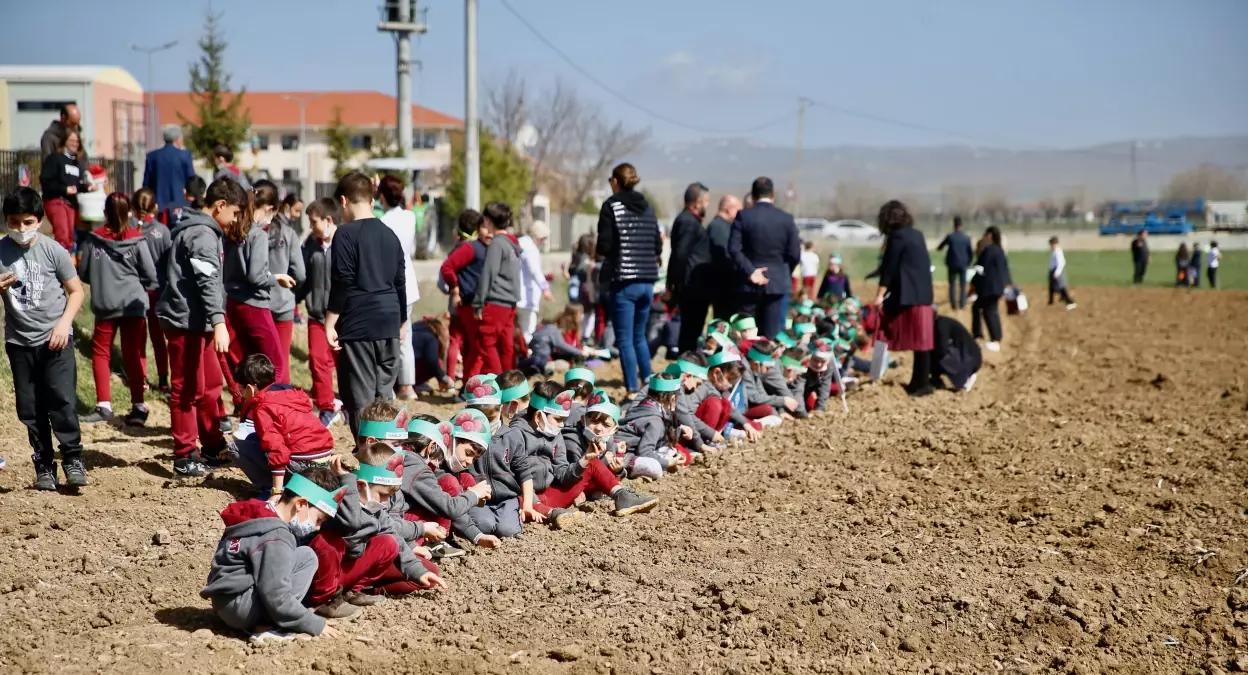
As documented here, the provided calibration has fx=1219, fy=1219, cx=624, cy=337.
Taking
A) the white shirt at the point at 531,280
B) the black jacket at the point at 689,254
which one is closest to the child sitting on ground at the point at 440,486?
the white shirt at the point at 531,280

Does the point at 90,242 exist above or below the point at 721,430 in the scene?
above

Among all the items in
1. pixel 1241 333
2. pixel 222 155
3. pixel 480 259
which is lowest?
pixel 1241 333

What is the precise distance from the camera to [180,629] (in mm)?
5203

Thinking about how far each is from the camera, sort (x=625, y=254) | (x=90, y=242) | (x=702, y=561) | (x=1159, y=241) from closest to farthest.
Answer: (x=702, y=561) < (x=90, y=242) < (x=625, y=254) < (x=1159, y=241)

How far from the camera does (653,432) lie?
8.48 m

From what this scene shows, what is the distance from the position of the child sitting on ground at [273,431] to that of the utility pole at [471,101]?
46.5 feet

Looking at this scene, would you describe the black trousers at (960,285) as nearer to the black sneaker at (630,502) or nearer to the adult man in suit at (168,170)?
the adult man in suit at (168,170)

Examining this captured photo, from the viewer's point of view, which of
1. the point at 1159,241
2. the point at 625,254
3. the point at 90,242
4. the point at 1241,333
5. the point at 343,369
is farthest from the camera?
the point at 1159,241

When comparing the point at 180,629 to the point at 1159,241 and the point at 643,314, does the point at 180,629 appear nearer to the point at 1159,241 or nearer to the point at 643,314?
the point at 643,314

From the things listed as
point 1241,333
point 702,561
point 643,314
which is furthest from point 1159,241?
point 702,561

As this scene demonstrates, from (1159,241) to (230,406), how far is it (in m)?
57.9

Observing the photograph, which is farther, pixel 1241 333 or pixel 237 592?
pixel 1241 333

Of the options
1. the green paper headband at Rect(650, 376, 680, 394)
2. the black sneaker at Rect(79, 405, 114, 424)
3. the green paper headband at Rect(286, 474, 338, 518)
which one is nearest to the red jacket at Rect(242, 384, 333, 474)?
the green paper headband at Rect(286, 474, 338, 518)

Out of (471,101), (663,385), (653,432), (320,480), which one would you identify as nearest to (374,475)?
(320,480)
